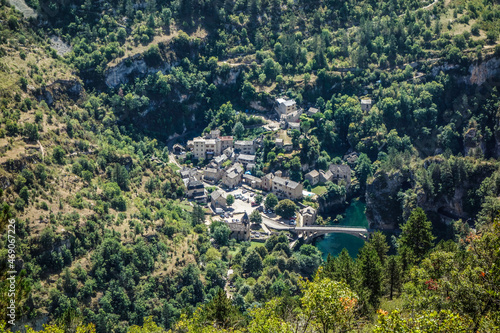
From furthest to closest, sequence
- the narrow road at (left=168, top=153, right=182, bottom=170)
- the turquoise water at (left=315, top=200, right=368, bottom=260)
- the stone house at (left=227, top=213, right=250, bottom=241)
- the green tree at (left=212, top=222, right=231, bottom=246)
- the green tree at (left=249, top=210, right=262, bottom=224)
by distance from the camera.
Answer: the narrow road at (left=168, top=153, right=182, bottom=170), the green tree at (left=249, top=210, right=262, bottom=224), the turquoise water at (left=315, top=200, right=368, bottom=260), the stone house at (left=227, top=213, right=250, bottom=241), the green tree at (left=212, top=222, right=231, bottom=246)

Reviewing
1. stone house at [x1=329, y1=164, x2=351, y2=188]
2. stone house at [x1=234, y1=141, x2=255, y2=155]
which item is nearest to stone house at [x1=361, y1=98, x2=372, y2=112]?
stone house at [x1=329, y1=164, x2=351, y2=188]

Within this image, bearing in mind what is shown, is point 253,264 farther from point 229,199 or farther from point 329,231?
point 229,199

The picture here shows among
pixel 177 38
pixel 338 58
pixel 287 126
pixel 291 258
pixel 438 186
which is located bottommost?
pixel 291 258

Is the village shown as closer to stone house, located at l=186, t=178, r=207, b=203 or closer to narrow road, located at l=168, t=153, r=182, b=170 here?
stone house, located at l=186, t=178, r=207, b=203

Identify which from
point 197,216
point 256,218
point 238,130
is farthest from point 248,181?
point 197,216

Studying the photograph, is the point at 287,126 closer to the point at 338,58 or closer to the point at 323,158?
the point at 323,158

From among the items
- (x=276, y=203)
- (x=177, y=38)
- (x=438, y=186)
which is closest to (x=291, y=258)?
(x=276, y=203)
